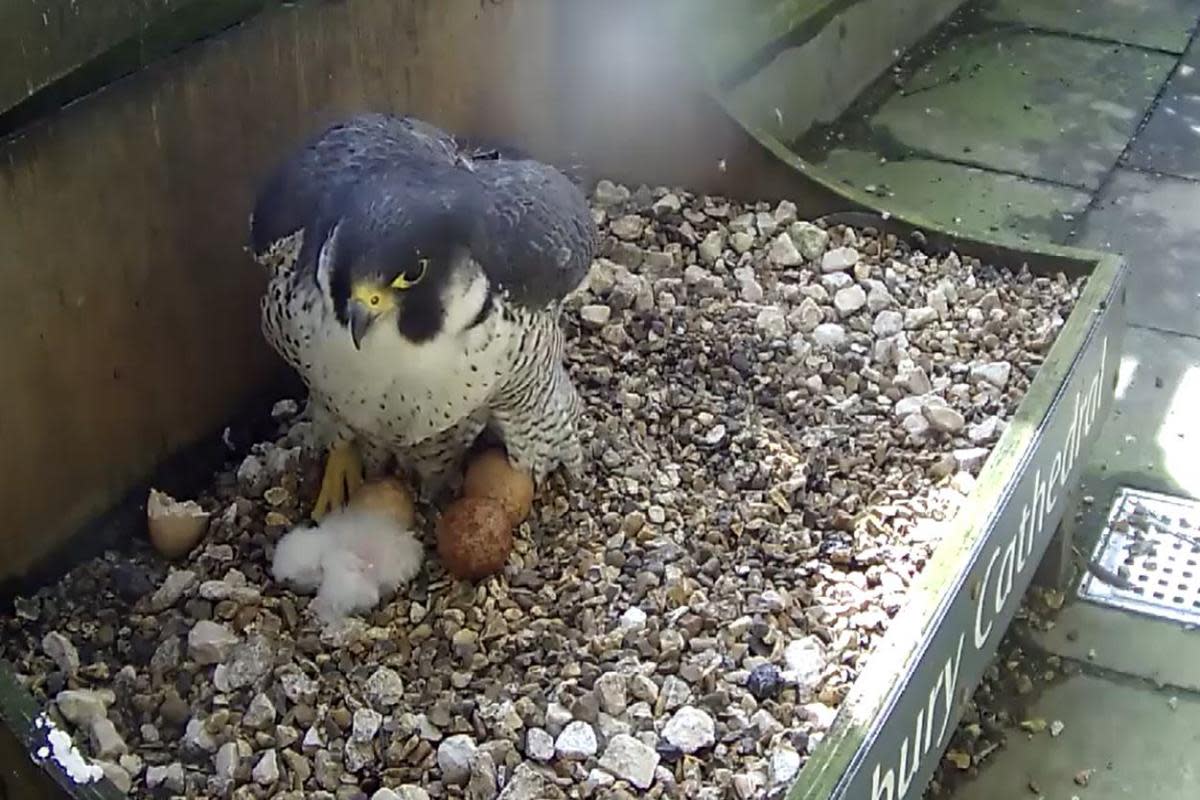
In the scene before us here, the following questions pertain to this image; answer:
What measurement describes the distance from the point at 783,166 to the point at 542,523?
0.84 metres

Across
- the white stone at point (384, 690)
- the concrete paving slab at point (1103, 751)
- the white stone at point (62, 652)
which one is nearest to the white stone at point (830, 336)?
the concrete paving slab at point (1103, 751)

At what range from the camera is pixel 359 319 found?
1591 mm

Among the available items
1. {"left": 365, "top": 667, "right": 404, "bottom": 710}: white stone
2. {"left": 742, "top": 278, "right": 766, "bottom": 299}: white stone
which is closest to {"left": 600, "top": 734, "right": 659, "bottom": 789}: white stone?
{"left": 365, "top": 667, "right": 404, "bottom": 710}: white stone

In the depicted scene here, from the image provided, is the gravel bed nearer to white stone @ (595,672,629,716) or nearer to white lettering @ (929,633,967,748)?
white stone @ (595,672,629,716)

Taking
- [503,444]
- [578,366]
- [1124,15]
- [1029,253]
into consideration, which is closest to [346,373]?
[503,444]

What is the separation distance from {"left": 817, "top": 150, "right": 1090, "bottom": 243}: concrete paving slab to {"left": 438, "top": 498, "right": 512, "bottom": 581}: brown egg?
1.60 m

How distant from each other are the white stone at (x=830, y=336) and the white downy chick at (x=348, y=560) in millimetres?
728

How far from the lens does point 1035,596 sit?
234 cm

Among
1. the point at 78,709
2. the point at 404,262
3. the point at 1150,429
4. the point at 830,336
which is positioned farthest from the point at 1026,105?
the point at 78,709

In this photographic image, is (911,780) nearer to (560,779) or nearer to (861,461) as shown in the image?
(560,779)

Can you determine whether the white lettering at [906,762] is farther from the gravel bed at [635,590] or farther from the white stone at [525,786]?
the white stone at [525,786]

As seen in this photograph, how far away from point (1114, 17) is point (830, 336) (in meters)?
2.25

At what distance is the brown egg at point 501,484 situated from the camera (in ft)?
6.40

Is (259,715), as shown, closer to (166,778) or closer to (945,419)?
(166,778)
